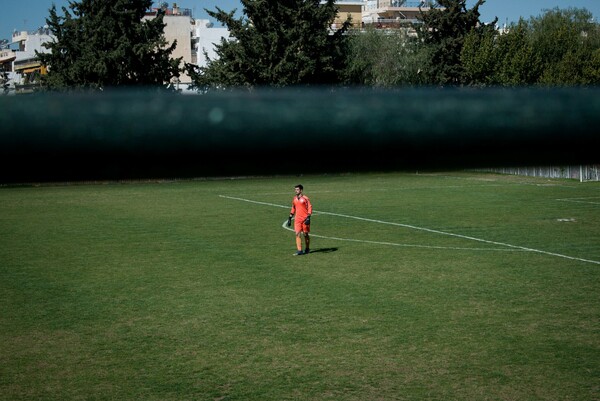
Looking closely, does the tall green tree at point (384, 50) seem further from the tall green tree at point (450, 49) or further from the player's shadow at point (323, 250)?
the tall green tree at point (450, 49)

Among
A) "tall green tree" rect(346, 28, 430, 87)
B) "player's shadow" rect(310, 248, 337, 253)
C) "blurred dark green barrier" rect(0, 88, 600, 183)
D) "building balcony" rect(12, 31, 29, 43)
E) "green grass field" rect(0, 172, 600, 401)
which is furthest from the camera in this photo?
"building balcony" rect(12, 31, 29, 43)

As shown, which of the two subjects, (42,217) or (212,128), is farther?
(42,217)

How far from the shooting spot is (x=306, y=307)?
2000 cm

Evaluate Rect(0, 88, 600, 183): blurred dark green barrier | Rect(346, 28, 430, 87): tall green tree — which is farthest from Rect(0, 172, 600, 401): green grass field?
Rect(346, 28, 430, 87): tall green tree

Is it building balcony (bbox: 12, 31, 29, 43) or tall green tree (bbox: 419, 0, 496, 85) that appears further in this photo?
building balcony (bbox: 12, 31, 29, 43)

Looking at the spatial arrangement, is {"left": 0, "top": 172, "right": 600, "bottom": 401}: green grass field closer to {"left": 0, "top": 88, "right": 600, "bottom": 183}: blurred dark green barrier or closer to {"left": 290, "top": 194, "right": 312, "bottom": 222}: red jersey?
{"left": 290, "top": 194, "right": 312, "bottom": 222}: red jersey

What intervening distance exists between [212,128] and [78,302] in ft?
68.9

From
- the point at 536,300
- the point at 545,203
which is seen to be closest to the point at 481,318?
the point at 536,300

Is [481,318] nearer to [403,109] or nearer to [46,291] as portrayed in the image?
[46,291]

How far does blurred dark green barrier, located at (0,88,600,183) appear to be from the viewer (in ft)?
2.89

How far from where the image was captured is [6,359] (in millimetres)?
16000

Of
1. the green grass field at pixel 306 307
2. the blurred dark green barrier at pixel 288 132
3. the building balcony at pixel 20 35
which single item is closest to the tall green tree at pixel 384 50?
the green grass field at pixel 306 307

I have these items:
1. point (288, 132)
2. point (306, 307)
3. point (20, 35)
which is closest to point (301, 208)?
point (306, 307)

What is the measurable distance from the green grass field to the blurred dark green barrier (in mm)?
5796
